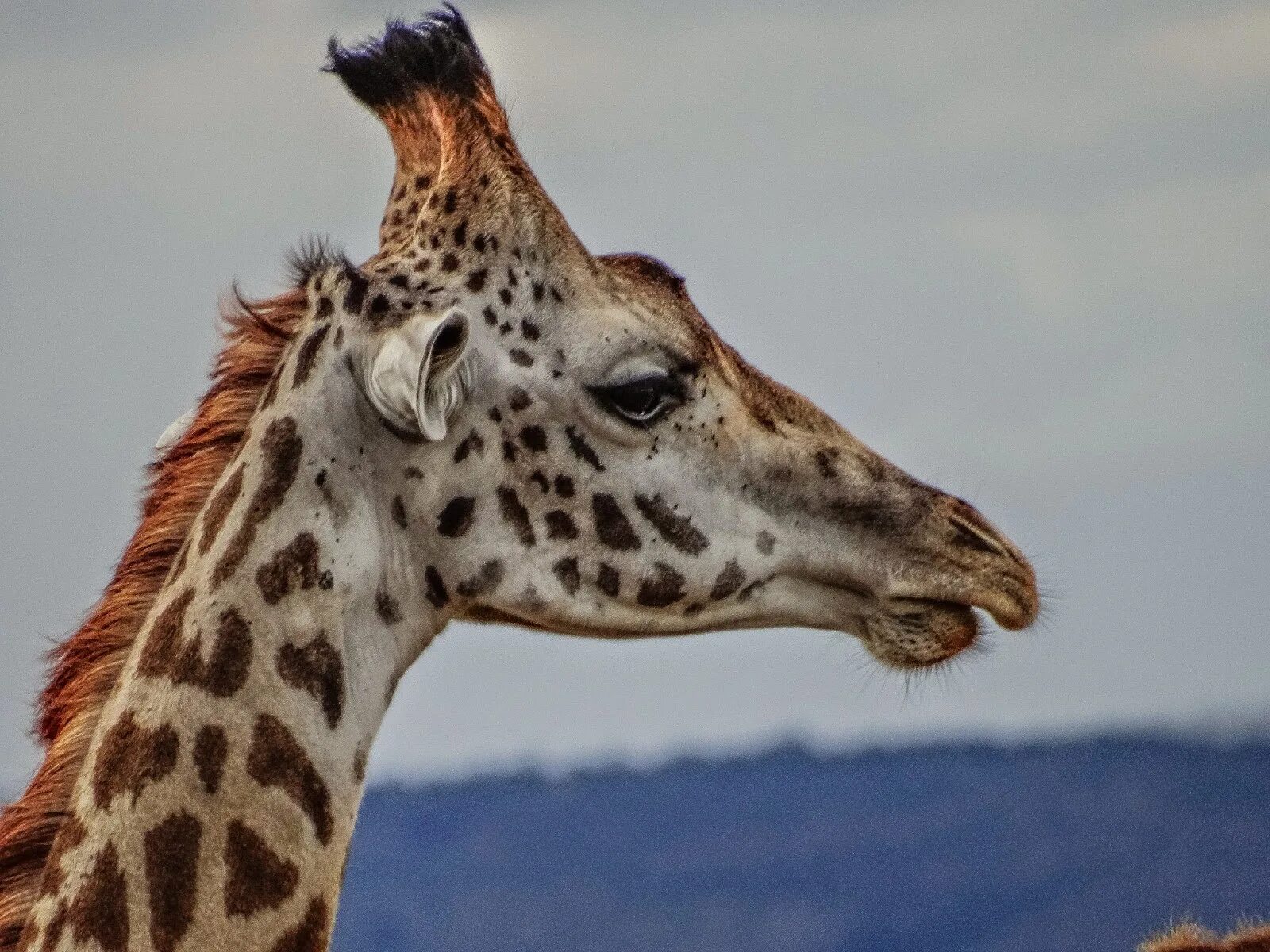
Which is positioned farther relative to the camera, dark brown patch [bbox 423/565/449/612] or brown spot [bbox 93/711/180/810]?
dark brown patch [bbox 423/565/449/612]

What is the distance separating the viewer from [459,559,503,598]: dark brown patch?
12.5 ft

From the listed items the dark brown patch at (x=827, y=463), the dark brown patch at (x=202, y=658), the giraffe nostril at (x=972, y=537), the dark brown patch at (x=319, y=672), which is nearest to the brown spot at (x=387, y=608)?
the dark brown patch at (x=319, y=672)

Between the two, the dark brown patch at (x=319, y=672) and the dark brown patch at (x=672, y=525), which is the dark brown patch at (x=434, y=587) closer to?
the dark brown patch at (x=319, y=672)

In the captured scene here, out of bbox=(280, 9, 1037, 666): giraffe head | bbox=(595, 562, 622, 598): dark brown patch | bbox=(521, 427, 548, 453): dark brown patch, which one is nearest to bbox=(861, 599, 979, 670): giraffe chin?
bbox=(280, 9, 1037, 666): giraffe head

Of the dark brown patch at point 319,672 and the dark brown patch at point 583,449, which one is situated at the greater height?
the dark brown patch at point 583,449

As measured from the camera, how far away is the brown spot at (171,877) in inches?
134

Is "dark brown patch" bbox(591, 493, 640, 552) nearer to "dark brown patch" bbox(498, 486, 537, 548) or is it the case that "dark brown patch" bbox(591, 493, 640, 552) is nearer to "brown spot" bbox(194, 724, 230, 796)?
"dark brown patch" bbox(498, 486, 537, 548)

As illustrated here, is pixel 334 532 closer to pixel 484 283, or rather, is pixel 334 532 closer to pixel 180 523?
pixel 180 523

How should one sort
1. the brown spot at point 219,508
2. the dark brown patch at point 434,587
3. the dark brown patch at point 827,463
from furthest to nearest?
the dark brown patch at point 827,463
the dark brown patch at point 434,587
the brown spot at point 219,508

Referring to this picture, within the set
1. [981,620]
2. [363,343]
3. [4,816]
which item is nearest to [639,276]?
[363,343]

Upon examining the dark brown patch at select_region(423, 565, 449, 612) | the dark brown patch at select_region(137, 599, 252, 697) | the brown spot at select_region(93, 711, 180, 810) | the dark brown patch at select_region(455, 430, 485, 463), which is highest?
the dark brown patch at select_region(455, 430, 485, 463)

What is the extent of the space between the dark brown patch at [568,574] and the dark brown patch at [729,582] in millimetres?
291

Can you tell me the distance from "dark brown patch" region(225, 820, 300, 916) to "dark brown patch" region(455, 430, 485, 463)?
0.80m

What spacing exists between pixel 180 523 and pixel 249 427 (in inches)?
8.7
